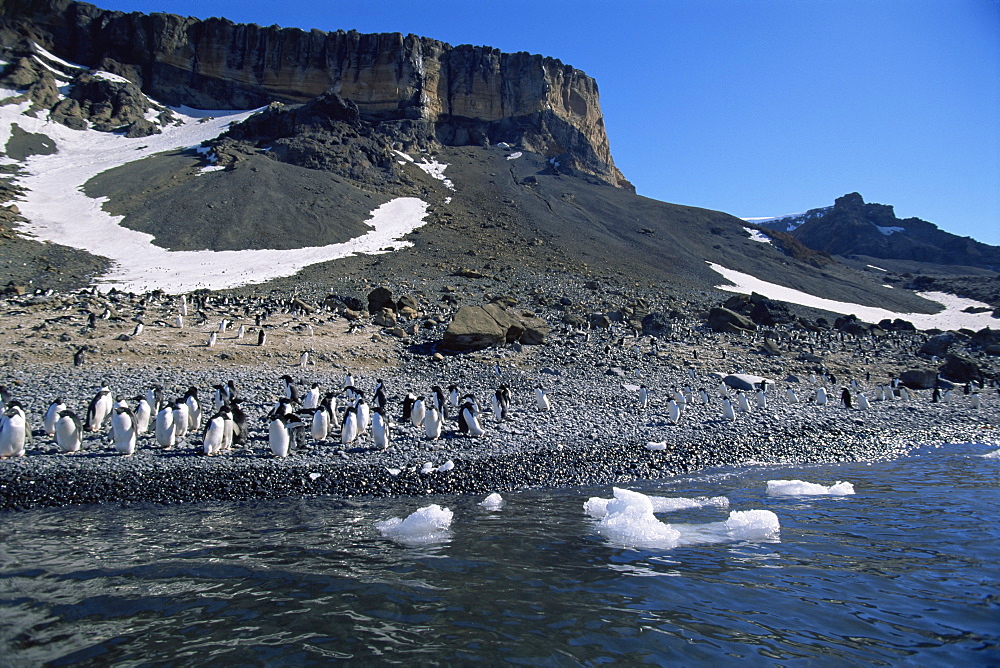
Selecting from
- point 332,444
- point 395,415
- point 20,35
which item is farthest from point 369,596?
point 20,35

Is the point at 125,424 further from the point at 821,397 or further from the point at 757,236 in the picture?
the point at 757,236

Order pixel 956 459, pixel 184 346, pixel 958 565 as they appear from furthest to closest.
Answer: pixel 184 346
pixel 956 459
pixel 958 565

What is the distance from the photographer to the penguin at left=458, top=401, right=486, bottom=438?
10711mm

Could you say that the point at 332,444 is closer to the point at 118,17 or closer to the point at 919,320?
the point at 919,320

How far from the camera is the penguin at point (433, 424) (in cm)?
1039

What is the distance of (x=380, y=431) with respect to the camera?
9.85 meters

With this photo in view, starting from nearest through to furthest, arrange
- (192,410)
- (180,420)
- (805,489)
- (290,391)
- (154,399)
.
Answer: (805,489), (180,420), (192,410), (154,399), (290,391)

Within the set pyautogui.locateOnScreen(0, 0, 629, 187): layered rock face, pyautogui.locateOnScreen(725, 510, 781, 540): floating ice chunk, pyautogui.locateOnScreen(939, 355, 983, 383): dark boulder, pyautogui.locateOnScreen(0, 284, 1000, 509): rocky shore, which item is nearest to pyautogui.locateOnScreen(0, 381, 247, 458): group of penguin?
pyautogui.locateOnScreen(0, 284, 1000, 509): rocky shore

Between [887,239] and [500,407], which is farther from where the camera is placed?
[887,239]

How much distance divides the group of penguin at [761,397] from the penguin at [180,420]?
9.42 m

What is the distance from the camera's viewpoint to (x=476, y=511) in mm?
7707

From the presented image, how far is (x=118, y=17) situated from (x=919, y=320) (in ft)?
303

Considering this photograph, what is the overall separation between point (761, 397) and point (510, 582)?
38.3 feet

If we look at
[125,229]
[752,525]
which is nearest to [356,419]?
[752,525]
